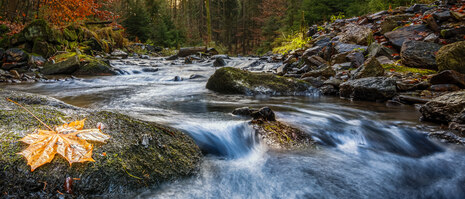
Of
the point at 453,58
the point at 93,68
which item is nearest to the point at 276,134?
the point at 453,58

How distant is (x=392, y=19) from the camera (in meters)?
9.60

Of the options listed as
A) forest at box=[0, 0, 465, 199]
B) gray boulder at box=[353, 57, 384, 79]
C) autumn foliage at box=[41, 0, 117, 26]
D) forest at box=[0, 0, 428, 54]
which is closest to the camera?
forest at box=[0, 0, 465, 199]

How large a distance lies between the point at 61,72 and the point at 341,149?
32.3ft

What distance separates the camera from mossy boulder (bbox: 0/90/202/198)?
1.39 m

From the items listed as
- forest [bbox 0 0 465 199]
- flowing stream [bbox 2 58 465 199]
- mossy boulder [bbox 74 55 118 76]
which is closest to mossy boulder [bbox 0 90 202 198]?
forest [bbox 0 0 465 199]

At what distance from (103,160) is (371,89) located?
5.25m

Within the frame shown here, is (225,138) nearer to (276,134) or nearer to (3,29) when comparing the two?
(276,134)

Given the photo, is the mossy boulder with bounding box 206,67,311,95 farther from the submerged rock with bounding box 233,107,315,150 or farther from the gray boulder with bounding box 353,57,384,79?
the submerged rock with bounding box 233,107,315,150

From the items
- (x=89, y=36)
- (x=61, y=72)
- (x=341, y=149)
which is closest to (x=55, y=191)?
(x=341, y=149)

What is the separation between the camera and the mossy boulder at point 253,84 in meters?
6.23

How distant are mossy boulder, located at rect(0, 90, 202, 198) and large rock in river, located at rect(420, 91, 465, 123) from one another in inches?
129

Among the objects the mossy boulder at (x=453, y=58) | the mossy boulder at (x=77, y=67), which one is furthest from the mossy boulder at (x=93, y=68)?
the mossy boulder at (x=453, y=58)

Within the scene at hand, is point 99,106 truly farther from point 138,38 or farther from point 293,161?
point 138,38

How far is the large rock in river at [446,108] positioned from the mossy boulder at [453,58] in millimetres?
2262
